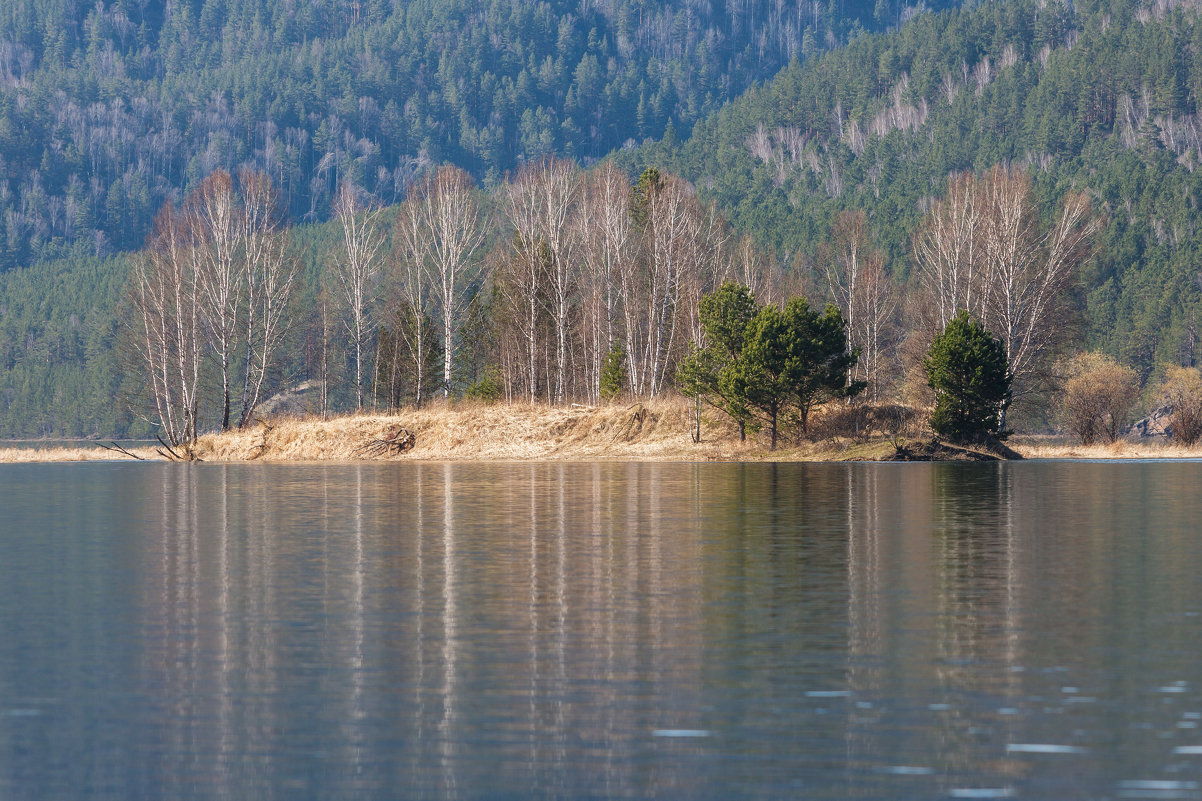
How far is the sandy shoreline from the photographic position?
7106 centimetres

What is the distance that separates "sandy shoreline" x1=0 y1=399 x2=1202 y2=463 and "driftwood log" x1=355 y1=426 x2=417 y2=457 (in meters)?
0.12

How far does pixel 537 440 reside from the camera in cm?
7400

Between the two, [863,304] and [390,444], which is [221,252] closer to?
[390,444]

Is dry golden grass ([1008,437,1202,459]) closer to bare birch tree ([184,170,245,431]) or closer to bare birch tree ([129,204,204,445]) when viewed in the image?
bare birch tree ([184,170,245,431])

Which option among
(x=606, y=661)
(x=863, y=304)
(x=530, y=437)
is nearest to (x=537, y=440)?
(x=530, y=437)

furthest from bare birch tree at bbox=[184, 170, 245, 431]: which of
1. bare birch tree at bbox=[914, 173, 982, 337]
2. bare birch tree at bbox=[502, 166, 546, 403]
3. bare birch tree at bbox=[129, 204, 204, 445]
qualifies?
bare birch tree at bbox=[914, 173, 982, 337]

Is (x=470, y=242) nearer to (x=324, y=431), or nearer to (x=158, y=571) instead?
(x=324, y=431)

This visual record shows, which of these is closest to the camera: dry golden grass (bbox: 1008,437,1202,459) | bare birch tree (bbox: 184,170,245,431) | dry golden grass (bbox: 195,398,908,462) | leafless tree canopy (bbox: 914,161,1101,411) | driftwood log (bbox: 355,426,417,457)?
dry golden grass (bbox: 195,398,908,462)

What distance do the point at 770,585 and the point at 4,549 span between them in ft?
52.2

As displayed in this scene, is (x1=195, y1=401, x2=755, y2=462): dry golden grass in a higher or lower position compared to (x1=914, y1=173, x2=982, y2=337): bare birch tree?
lower

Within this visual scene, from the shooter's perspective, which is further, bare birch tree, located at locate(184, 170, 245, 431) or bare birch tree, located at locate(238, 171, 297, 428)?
bare birch tree, located at locate(238, 171, 297, 428)

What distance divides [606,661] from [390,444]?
63.8 m

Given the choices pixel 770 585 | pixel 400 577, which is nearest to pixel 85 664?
pixel 400 577

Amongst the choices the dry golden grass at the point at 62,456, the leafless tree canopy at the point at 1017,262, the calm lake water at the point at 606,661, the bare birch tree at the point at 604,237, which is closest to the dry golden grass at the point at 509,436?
the bare birch tree at the point at 604,237
